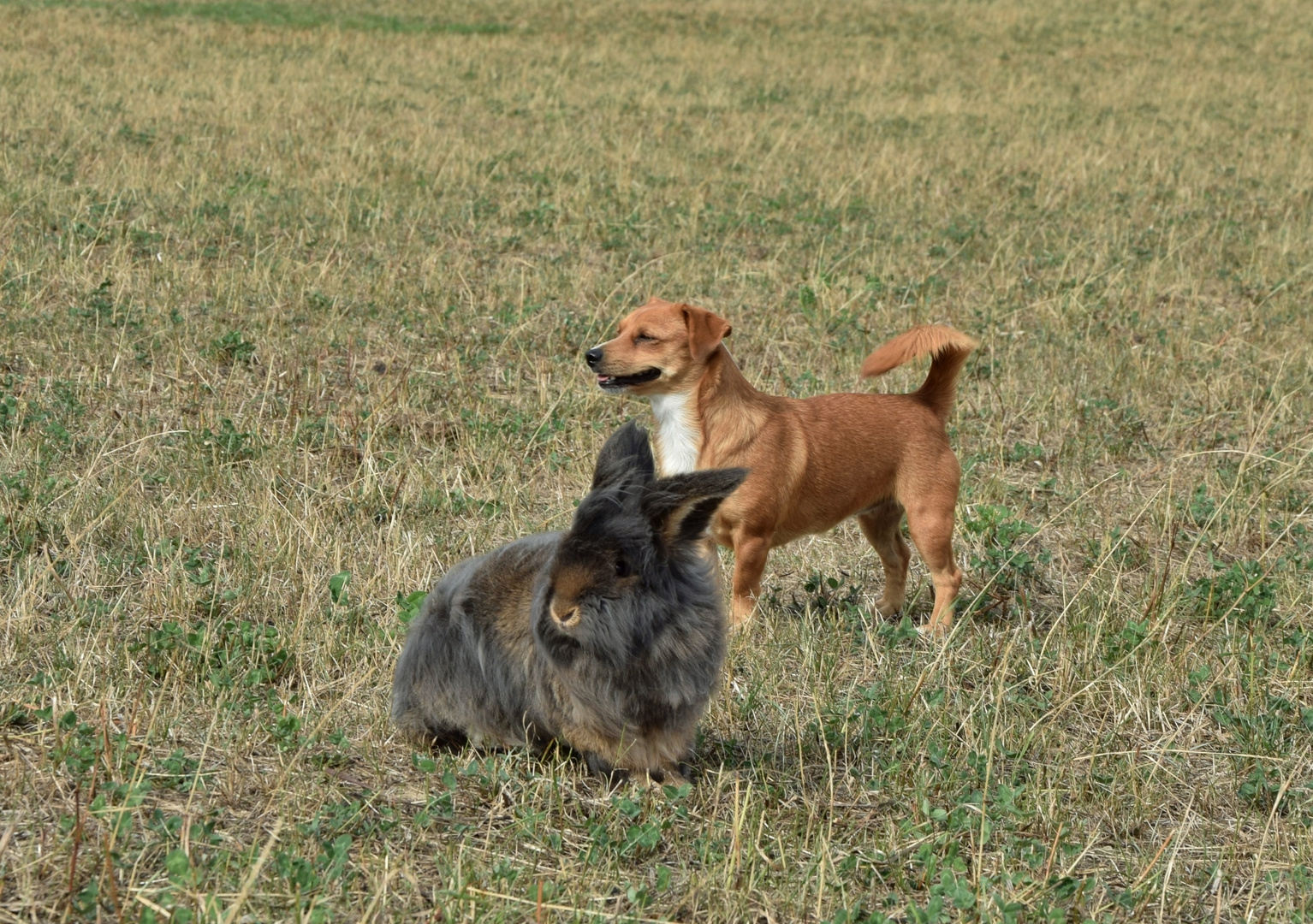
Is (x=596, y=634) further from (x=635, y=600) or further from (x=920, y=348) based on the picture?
(x=920, y=348)

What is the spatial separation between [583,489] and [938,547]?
182cm

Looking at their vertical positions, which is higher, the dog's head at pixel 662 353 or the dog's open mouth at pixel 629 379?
the dog's head at pixel 662 353

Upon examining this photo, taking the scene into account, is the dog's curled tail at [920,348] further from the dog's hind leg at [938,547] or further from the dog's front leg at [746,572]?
the dog's front leg at [746,572]

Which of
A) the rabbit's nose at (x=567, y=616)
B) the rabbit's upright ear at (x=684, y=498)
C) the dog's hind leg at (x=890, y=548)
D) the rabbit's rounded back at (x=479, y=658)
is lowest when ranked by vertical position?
the dog's hind leg at (x=890, y=548)

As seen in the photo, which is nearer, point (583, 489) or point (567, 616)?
point (567, 616)

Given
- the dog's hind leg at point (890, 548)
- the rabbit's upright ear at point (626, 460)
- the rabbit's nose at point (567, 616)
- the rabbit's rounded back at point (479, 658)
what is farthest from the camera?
the dog's hind leg at point (890, 548)

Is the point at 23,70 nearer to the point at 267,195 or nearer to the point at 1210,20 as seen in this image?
the point at 267,195

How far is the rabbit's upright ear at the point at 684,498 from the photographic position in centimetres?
321

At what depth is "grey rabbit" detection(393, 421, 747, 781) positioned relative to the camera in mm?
3211

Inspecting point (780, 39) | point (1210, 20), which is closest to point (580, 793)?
point (780, 39)

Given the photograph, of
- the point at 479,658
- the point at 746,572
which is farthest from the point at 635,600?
the point at 746,572

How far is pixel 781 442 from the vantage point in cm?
544

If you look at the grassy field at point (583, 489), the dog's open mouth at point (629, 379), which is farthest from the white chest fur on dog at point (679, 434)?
the grassy field at point (583, 489)

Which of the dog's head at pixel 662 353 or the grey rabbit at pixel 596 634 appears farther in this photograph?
the dog's head at pixel 662 353
